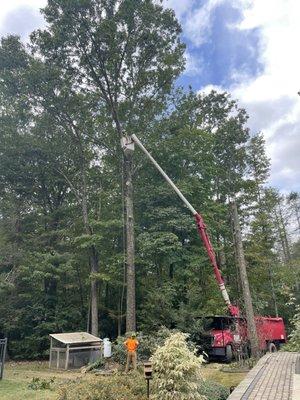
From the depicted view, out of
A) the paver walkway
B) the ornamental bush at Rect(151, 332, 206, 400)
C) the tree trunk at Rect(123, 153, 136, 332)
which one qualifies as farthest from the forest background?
the ornamental bush at Rect(151, 332, 206, 400)

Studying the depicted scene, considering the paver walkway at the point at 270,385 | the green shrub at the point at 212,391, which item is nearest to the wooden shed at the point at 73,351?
the paver walkway at the point at 270,385

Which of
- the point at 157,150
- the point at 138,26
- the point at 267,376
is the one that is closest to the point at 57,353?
the point at 267,376

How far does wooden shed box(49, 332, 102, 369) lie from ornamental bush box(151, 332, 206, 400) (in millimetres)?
9062

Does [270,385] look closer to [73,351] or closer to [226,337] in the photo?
[226,337]

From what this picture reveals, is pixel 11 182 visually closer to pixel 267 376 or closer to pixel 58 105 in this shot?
pixel 58 105

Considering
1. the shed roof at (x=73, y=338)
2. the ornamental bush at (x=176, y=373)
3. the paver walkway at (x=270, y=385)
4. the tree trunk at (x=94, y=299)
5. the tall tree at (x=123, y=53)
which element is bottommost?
the paver walkway at (x=270, y=385)

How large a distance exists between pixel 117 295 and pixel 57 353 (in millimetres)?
7918

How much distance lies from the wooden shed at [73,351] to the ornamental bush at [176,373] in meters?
9.06

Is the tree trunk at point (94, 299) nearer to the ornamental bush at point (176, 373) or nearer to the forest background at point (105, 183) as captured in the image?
the forest background at point (105, 183)

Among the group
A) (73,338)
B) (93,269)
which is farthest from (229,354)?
(93,269)

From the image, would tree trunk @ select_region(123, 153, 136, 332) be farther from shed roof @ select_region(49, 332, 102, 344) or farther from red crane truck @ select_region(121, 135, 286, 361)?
shed roof @ select_region(49, 332, 102, 344)

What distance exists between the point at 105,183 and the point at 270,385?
18.3 metres

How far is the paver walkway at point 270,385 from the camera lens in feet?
21.6

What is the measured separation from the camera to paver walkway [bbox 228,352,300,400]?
658 centimetres
